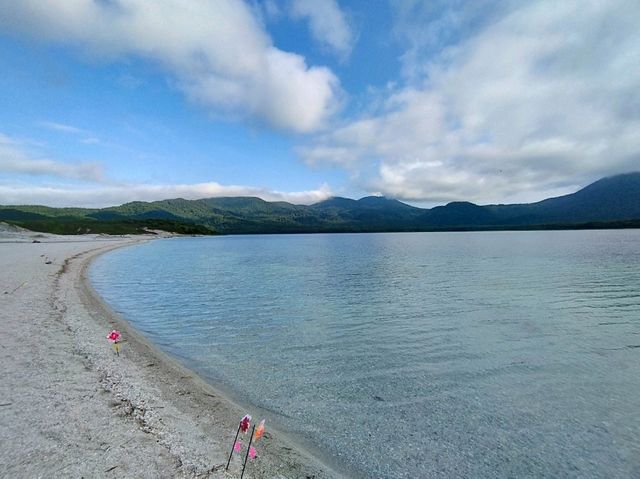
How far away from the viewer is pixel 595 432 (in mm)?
8352

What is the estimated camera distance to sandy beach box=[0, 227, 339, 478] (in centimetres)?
A: 603

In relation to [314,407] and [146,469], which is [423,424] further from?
[146,469]

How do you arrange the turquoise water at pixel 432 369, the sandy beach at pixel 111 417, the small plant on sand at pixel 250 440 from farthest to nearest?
the turquoise water at pixel 432 369 < the sandy beach at pixel 111 417 < the small plant on sand at pixel 250 440

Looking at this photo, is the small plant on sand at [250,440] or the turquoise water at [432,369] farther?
the turquoise water at [432,369]

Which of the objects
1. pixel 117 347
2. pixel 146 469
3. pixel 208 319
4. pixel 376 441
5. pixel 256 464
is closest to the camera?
pixel 146 469

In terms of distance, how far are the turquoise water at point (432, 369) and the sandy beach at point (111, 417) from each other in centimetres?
136

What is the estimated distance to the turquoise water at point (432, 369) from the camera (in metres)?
7.61

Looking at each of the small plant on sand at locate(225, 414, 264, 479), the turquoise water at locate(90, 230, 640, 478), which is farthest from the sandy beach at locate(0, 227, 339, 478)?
the turquoise water at locate(90, 230, 640, 478)

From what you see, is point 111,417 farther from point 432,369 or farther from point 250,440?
point 432,369

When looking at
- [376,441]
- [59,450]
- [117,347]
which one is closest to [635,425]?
[376,441]

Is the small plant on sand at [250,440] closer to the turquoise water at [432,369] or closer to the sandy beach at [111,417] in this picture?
the sandy beach at [111,417]

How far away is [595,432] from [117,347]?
15.4 meters

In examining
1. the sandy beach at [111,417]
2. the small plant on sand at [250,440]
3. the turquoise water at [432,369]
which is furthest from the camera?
the turquoise water at [432,369]

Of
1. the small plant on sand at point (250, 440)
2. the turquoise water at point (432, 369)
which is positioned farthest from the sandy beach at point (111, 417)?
the turquoise water at point (432, 369)
